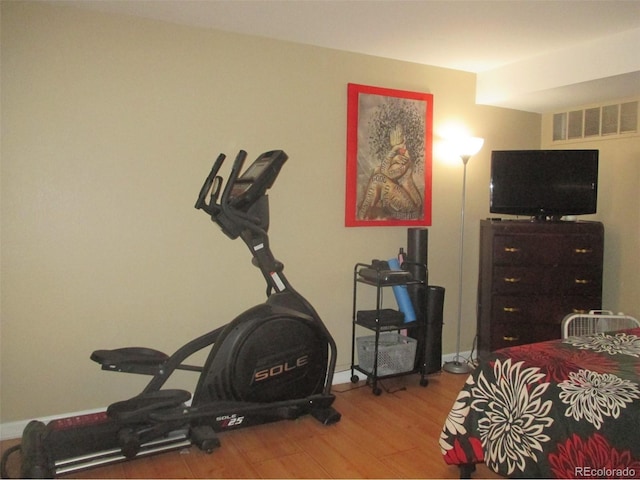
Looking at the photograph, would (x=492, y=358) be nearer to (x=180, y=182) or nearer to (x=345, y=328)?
(x=345, y=328)

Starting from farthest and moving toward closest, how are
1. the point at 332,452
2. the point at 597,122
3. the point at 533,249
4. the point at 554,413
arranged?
1. the point at 597,122
2. the point at 533,249
3. the point at 332,452
4. the point at 554,413

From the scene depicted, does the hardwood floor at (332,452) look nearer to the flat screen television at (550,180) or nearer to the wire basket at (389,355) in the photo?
the wire basket at (389,355)

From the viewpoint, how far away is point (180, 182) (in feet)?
9.82

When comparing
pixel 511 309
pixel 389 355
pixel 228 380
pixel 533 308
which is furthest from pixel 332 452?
pixel 533 308

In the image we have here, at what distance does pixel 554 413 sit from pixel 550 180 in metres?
2.32

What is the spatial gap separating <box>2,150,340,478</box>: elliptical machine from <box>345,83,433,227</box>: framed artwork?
3.24ft

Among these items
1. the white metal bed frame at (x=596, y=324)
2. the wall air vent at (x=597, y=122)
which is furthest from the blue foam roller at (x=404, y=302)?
the wall air vent at (x=597, y=122)

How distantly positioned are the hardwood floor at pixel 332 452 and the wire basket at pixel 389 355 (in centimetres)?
30

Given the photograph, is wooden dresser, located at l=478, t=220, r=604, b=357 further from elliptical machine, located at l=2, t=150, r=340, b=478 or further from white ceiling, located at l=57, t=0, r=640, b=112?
elliptical machine, located at l=2, t=150, r=340, b=478

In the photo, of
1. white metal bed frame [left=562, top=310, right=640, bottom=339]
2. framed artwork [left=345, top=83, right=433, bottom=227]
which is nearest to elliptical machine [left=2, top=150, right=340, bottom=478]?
framed artwork [left=345, top=83, right=433, bottom=227]

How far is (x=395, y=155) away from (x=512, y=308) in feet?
4.64

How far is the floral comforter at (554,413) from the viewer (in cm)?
176

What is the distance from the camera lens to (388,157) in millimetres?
3648

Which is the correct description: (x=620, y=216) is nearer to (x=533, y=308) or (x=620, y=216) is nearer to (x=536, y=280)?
(x=536, y=280)
